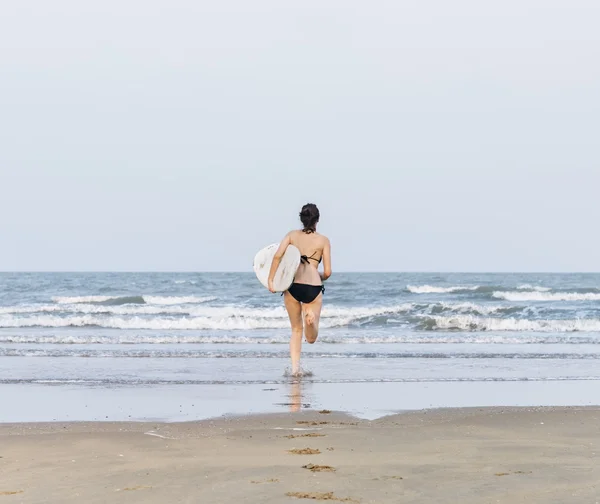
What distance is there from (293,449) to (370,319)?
1854cm

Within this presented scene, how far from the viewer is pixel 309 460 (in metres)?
4.75

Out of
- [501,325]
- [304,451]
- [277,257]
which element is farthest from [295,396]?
[501,325]

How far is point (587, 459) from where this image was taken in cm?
475

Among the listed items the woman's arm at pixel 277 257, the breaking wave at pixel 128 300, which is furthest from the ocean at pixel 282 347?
the breaking wave at pixel 128 300

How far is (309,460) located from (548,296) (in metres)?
35.7

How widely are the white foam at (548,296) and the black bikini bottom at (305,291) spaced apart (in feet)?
95.8

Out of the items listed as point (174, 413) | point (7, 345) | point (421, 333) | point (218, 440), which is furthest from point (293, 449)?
point (421, 333)

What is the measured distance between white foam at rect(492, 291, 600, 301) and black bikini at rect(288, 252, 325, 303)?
2920 centimetres

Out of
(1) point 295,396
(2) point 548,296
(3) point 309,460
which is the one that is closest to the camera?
(3) point 309,460

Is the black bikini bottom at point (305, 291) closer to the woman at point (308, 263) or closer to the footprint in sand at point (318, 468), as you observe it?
the woman at point (308, 263)

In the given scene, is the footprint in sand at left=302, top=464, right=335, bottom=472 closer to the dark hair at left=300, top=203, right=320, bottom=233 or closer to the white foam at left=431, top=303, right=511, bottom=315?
the dark hair at left=300, top=203, right=320, bottom=233

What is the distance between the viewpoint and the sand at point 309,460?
12.9 ft

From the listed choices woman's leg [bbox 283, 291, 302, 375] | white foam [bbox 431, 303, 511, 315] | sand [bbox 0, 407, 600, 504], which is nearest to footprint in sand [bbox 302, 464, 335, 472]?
sand [bbox 0, 407, 600, 504]

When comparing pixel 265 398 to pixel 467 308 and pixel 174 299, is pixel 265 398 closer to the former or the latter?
pixel 467 308
